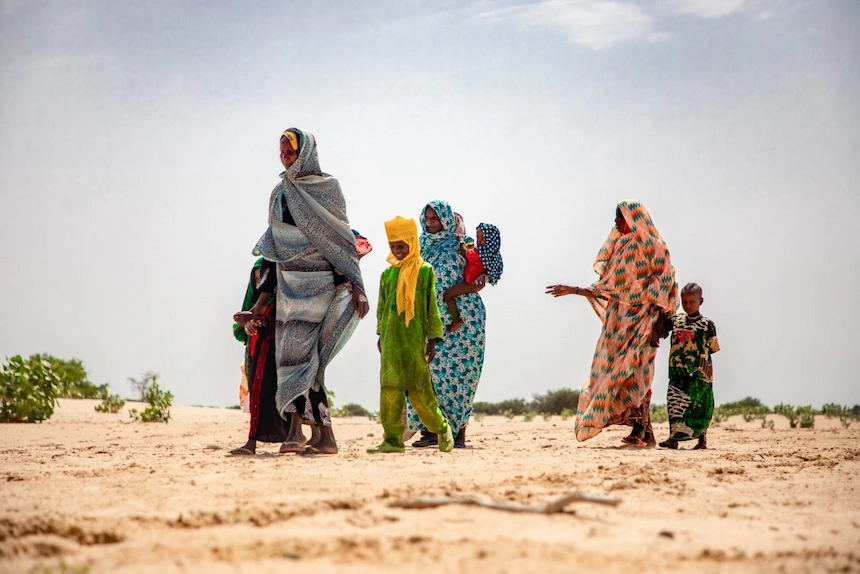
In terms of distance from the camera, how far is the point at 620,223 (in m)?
10.9

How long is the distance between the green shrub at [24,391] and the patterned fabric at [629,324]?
330 inches

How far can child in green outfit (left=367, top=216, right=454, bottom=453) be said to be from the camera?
8.74 metres

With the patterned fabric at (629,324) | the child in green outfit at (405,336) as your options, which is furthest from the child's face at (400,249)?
the patterned fabric at (629,324)

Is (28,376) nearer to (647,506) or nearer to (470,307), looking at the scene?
(470,307)

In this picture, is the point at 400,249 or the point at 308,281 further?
the point at 400,249

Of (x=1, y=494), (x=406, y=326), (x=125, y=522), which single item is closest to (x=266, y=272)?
(x=406, y=326)

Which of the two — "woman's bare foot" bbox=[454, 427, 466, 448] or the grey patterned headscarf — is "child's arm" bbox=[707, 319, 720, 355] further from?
the grey patterned headscarf

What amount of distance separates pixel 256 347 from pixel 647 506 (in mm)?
4736

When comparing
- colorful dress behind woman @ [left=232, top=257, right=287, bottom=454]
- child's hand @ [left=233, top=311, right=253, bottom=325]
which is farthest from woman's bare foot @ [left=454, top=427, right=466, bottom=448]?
child's hand @ [left=233, top=311, right=253, bottom=325]

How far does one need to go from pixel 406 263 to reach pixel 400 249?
0.49ft

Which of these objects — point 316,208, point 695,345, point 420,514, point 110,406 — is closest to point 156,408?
point 110,406

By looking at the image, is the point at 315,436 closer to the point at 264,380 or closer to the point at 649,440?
the point at 264,380

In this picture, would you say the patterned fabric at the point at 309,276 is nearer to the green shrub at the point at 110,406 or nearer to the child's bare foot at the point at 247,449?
the child's bare foot at the point at 247,449

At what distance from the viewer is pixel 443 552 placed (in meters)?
3.90
